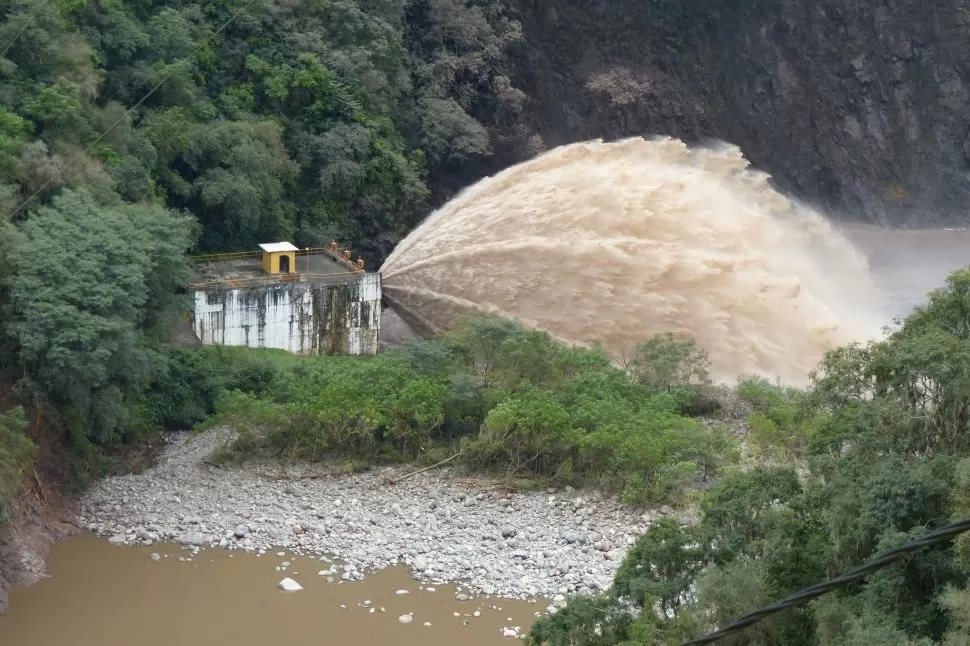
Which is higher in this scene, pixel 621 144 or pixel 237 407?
pixel 621 144

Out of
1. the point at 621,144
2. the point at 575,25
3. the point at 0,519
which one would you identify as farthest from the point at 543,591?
the point at 575,25

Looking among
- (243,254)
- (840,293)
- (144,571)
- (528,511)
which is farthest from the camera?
(840,293)

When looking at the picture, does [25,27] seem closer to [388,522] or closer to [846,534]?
[388,522]

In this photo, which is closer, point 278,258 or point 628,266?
point 628,266

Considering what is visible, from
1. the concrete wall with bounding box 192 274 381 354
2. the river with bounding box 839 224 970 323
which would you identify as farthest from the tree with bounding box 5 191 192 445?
the river with bounding box 839 224 970 323

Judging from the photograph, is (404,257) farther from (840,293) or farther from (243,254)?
(840,293)

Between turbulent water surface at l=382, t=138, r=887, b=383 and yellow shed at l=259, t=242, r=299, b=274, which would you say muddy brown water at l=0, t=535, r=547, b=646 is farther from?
turbulent water surface at l=382, t=138, r=887, b=383

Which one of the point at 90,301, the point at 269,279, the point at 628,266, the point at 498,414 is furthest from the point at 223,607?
the point at 628,266
